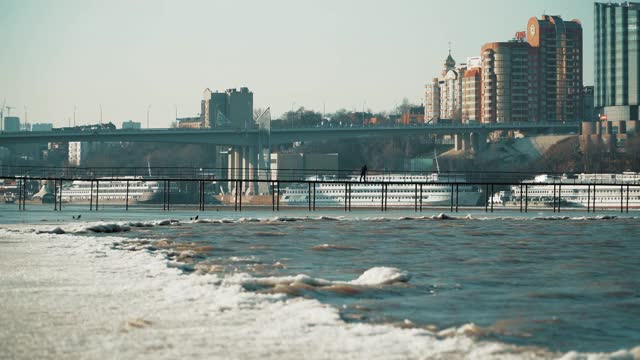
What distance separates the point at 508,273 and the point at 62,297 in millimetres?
10281

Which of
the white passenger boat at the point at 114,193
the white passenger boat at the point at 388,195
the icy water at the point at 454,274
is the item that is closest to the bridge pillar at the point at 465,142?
the white passenger boat at the point at 388,195

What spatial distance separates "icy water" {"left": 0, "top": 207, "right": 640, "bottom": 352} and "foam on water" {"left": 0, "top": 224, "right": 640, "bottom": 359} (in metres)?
0.59

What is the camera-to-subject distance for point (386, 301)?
18125mm

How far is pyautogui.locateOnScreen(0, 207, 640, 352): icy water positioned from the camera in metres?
15.9

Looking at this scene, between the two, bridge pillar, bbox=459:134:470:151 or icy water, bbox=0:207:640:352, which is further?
bridge pillar, bbox=459:134:470:151

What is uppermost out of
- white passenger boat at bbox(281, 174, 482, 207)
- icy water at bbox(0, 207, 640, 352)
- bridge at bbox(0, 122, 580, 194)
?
bridge at bbox(0, 122, 580, 194)

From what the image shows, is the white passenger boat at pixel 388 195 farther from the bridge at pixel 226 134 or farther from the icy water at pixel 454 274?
the icy water at pixel 454 274

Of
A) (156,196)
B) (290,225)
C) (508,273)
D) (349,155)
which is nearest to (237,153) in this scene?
(156,196)

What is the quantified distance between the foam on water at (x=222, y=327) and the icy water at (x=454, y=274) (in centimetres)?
59

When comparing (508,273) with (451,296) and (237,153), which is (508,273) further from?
(237,153)

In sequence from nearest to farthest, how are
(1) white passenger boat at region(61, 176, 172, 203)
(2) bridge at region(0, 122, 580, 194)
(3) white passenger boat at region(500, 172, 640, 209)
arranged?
(3) white passenger boat at region(500, 172, 640, 209) < (1) white passenger boat at region(61, 176, 172, 203) < (2) bridge at region(0, 122, 580, 194)

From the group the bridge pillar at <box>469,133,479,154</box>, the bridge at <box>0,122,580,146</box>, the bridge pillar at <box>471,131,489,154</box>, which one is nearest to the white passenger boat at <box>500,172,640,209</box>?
the bridge at <box>0,122,580,146</box>

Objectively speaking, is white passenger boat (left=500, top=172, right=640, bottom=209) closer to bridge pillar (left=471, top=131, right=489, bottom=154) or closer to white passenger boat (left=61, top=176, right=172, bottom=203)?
white passenger boat (left=61, top=176, right=172, bottom=203)

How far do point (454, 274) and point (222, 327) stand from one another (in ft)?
32.3
